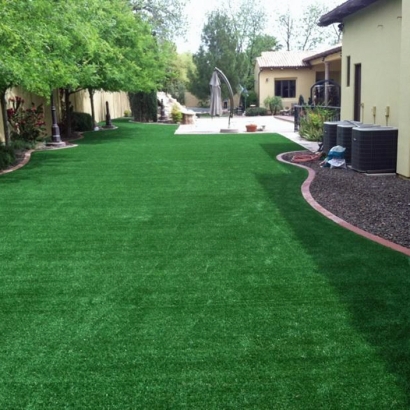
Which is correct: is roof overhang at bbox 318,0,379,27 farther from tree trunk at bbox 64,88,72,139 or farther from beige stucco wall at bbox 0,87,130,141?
tree trunk at bbox 64,88,72,139

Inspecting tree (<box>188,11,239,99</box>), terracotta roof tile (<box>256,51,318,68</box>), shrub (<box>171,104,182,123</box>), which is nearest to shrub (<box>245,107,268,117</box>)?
terracotta roof tile (<box>256,51,318,68</box>)

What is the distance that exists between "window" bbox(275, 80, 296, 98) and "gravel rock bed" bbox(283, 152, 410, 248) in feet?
102

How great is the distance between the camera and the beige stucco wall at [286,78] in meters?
40.6

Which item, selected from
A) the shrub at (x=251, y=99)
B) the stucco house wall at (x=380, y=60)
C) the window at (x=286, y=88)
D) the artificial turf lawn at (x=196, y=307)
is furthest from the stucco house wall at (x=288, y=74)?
the artificial turf lawn at (x=196, y=307)

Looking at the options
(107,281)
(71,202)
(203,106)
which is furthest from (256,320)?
(203,106)

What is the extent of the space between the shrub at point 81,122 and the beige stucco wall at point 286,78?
65.3 feet

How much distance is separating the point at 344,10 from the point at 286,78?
27896 millimetres

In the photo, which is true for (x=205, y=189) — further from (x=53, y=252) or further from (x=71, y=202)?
(x=53, y=252)

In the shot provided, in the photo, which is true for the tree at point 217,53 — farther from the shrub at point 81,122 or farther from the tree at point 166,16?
the shrub at point 81,122

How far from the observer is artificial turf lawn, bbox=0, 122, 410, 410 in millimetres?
3299

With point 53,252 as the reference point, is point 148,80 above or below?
above

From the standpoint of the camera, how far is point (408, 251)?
5812mm

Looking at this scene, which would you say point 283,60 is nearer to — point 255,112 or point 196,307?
point 255,112

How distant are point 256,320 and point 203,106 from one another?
48.3 m
